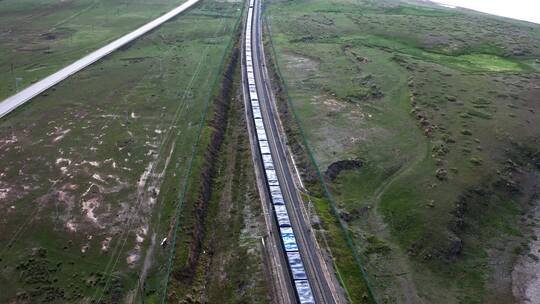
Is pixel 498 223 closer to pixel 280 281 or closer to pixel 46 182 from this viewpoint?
pixel 280 281

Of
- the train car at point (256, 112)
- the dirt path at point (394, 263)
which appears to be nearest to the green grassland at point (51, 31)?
the train car at point (256, 112)

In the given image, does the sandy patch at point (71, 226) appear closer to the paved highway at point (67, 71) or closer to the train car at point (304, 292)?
the train car at point (304, 292)

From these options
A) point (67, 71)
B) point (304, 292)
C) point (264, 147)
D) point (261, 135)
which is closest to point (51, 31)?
point (67, 71)

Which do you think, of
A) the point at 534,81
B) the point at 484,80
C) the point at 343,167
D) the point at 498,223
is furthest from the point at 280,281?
the point at 534,81

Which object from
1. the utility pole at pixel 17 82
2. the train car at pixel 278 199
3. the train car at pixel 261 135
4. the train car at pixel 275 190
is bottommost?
the train car at pixel 278 199

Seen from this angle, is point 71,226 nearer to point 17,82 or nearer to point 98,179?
point 98,179
